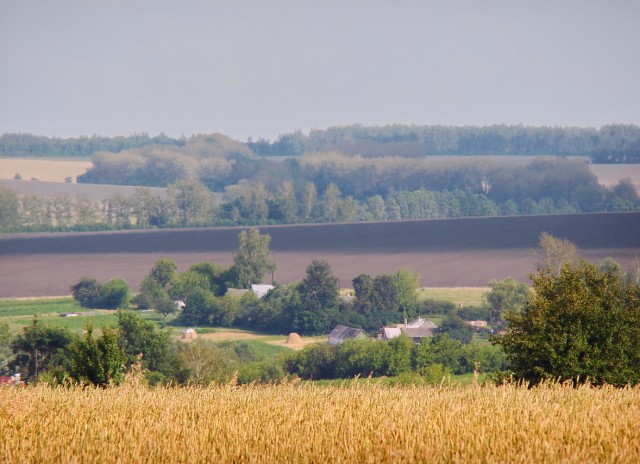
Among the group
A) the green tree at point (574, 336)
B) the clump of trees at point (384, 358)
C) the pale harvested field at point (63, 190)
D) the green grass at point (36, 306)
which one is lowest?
the green grass at point (36, 306)

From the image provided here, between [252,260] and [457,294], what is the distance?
72.7 feet

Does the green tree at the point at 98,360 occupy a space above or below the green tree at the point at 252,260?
above

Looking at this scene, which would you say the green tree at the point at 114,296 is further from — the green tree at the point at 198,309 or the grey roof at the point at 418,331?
the grey roof at the point at 418,331

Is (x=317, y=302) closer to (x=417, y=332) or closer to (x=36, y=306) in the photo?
(x=417, y=332)

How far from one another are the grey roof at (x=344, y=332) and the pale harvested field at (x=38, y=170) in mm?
117067

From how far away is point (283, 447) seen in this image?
8969mm

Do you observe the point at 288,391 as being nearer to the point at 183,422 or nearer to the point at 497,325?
the point at 183,422

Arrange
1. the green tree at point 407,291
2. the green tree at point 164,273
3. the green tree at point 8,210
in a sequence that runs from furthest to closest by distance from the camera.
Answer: the green tree at point 8,210
the green tree at point 164,273
the green tree at point 407,291

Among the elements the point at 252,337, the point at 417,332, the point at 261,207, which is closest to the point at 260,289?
the point at 252,337

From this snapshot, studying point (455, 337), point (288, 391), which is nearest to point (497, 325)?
point (455, 337)

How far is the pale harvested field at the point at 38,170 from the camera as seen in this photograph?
175750 millimetres

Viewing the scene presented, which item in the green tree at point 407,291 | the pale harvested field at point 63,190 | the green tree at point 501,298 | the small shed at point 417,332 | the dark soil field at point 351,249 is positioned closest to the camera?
the small shed at point 417,332

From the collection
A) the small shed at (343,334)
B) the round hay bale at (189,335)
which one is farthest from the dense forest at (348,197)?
the round hay bale at (189,335)

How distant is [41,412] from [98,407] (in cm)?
72
